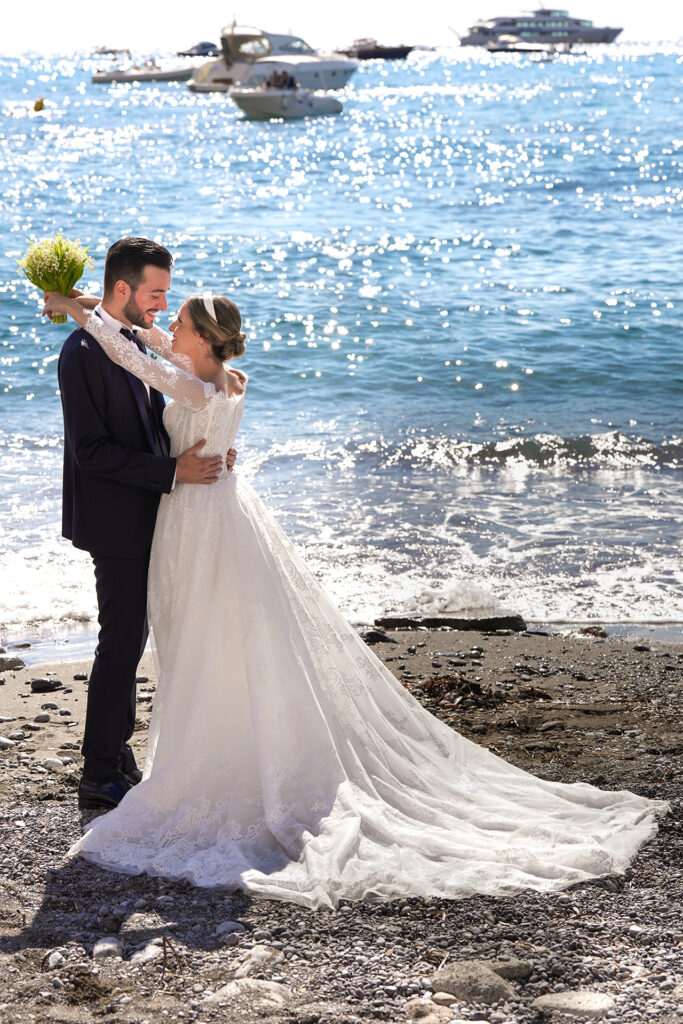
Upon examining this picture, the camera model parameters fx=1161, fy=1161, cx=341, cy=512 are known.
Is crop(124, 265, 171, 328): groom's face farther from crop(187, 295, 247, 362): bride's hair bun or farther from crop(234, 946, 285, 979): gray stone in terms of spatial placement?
crop(234, 946, 285, 979): gray stone

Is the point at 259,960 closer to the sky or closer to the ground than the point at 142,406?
closer to the ground

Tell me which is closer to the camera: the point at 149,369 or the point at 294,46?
the point at 149,369

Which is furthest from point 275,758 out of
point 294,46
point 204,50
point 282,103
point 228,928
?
point 204,50

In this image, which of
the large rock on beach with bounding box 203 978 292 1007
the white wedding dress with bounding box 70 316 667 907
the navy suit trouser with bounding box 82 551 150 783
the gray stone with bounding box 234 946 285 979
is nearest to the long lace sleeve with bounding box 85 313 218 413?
the white wedding dress with bounding box 70 316 667 907

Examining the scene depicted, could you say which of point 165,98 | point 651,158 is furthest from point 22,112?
point 651,158

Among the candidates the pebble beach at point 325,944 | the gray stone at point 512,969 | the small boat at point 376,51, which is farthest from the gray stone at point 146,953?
the small boat at point 376,51

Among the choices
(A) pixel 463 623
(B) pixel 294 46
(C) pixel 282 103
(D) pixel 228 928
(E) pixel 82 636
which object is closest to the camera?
(D) pixel 228 928

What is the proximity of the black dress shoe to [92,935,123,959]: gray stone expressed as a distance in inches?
47.0

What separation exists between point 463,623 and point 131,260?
4324 mm

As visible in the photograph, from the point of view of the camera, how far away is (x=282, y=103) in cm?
6312

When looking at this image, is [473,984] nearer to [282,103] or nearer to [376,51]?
[282,103]

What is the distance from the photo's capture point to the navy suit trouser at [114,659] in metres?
5.04

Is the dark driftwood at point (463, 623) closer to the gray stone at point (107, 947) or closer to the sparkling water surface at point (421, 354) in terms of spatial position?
the sparkling water surface at point (421, 354)

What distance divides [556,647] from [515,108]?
66.0 metres
